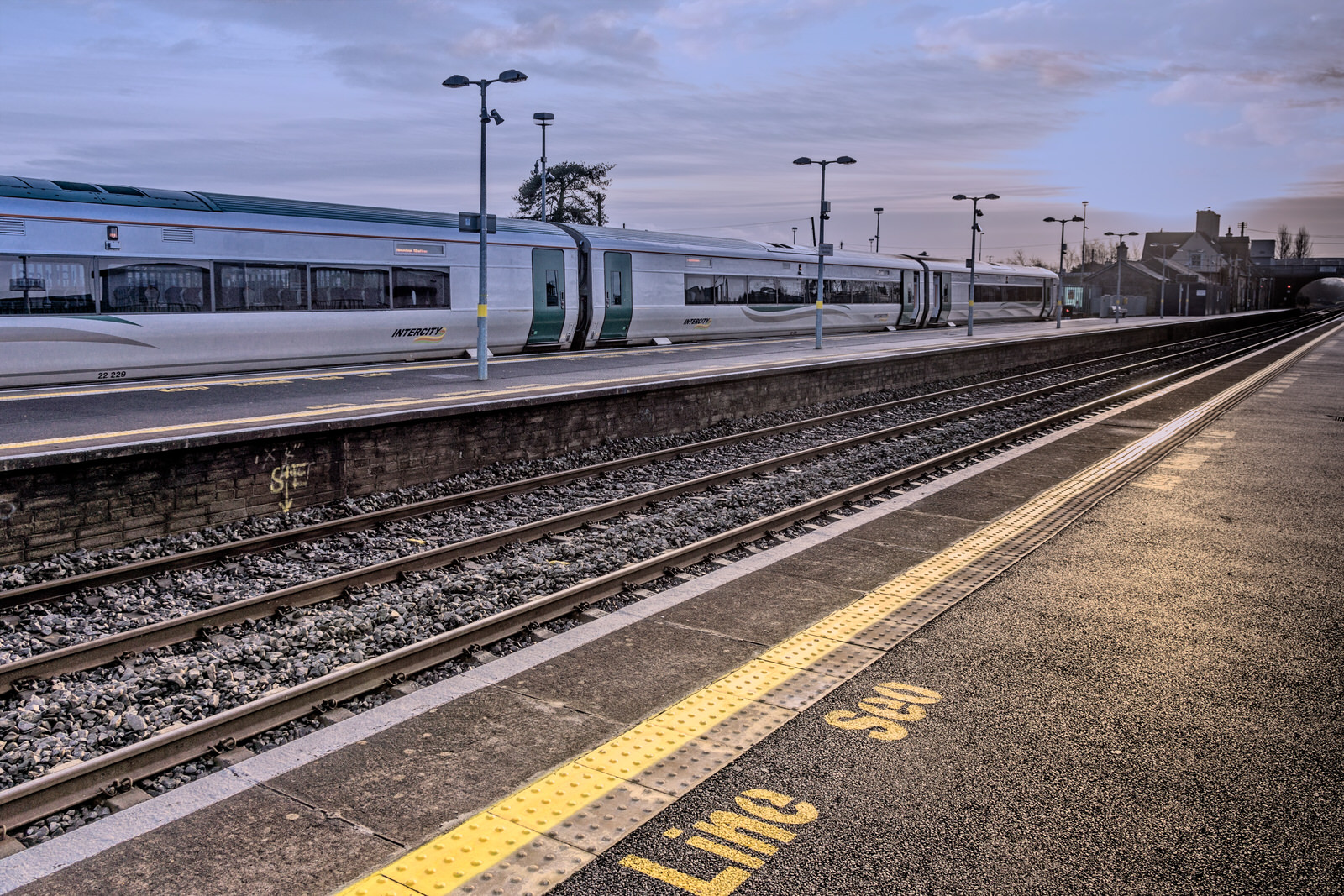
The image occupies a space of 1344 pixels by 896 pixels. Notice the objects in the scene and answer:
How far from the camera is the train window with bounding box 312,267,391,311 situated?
61.5 ft

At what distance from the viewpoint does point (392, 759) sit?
5.00 meters

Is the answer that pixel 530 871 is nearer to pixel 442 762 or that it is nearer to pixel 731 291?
pixel 442 762

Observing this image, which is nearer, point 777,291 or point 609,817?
point 609,817

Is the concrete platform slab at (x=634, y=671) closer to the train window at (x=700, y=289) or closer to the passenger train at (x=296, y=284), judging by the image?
the passenger train at (x=296, y=284)

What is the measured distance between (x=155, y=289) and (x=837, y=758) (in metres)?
15.0

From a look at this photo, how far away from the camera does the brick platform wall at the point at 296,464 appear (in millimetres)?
9242

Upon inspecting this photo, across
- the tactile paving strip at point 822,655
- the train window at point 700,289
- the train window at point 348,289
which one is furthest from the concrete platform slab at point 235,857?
the train window at point 700,289

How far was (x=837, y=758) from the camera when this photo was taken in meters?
4.96

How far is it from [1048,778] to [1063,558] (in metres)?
4.50

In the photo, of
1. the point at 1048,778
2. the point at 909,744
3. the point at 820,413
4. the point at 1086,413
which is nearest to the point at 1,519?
the point at 909,744

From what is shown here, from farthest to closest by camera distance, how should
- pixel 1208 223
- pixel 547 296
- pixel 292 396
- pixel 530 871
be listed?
1. pixel 1208 223
2. pixel 547 296
3. pixel 292 396
4. pixel 530 871

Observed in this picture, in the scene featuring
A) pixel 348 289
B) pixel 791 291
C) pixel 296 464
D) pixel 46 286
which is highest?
pixel 791 291

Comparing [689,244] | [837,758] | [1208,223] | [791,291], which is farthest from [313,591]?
[1208,223]

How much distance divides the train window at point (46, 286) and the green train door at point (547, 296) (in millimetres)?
10172
